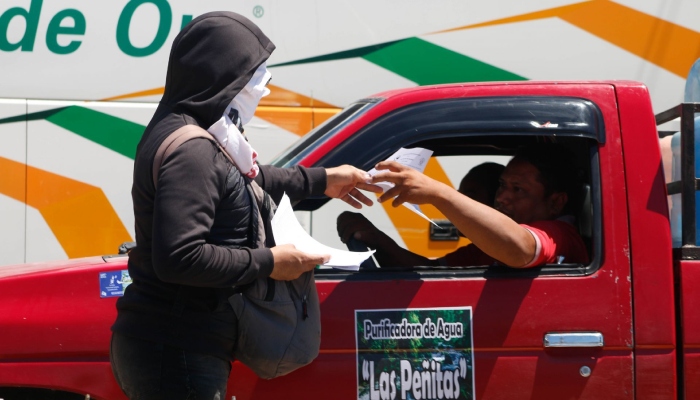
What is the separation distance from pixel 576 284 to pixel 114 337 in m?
1.41

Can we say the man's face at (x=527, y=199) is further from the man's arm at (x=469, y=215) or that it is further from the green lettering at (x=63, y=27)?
the green lettering at (x=63, y=27)

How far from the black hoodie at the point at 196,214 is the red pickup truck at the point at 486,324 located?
45 centimetres

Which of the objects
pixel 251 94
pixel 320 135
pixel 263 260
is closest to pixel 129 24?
pixel 320 135

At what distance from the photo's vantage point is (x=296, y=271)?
7.86 ft

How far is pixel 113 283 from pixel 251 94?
2.74ft

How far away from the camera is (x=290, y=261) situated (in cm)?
237

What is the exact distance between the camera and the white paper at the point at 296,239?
2449mm

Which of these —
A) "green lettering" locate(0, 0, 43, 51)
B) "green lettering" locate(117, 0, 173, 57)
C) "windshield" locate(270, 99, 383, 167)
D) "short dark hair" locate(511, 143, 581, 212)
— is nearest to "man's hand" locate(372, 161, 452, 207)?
"windshield" locate(270, 99, 383, 167)

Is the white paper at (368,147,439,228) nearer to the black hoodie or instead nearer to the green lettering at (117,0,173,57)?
the black hoodie

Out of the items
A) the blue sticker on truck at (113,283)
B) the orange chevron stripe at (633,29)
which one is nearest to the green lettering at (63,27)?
the orange chevron stripe at (633,29)

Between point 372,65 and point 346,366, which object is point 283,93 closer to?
point 372,65

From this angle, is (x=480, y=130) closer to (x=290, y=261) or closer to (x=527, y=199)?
(x=527, y=199)

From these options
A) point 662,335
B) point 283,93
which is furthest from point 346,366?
point 283,93

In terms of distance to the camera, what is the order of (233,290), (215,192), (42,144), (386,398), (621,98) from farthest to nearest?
(42,144), (621,98), (386,398), (233,290), (215,192)
